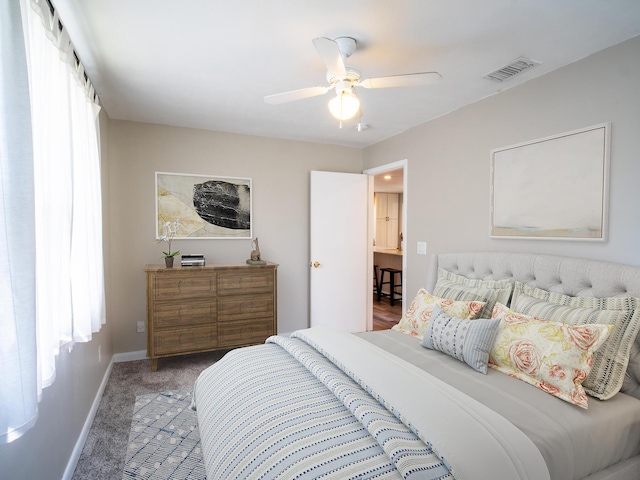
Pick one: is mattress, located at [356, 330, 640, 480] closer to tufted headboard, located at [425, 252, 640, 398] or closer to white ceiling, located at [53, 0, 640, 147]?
tufted headboard, located at [425, 252, 640, 398]

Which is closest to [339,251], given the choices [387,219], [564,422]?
[564,422]

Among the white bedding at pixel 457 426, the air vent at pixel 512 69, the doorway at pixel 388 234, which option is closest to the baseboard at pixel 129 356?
the doorway at pixel 388 234

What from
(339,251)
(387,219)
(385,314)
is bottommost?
(385,314)

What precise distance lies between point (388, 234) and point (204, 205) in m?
5.78

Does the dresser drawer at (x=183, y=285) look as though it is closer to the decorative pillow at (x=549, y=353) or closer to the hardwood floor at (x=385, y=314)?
the hardwood floor at (x=385, y=314)

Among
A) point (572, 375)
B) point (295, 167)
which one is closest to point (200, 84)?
point (295, 167)

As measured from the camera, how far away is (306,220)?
437 centimetres

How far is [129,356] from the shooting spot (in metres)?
3.63

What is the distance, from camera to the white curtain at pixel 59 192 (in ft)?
4.51

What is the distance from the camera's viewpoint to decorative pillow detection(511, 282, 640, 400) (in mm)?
1674

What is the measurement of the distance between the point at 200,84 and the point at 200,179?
1.37 meters

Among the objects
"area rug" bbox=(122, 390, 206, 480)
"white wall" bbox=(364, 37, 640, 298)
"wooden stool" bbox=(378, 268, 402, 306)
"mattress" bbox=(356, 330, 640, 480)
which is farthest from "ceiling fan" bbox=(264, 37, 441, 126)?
"wooden stool" bbox=(378, 268, 402, 306)

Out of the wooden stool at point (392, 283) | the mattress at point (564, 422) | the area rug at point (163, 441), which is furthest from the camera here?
the wooden stool at point (392, 283)

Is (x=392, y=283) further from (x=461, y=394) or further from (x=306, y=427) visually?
(x=306, y=427)
